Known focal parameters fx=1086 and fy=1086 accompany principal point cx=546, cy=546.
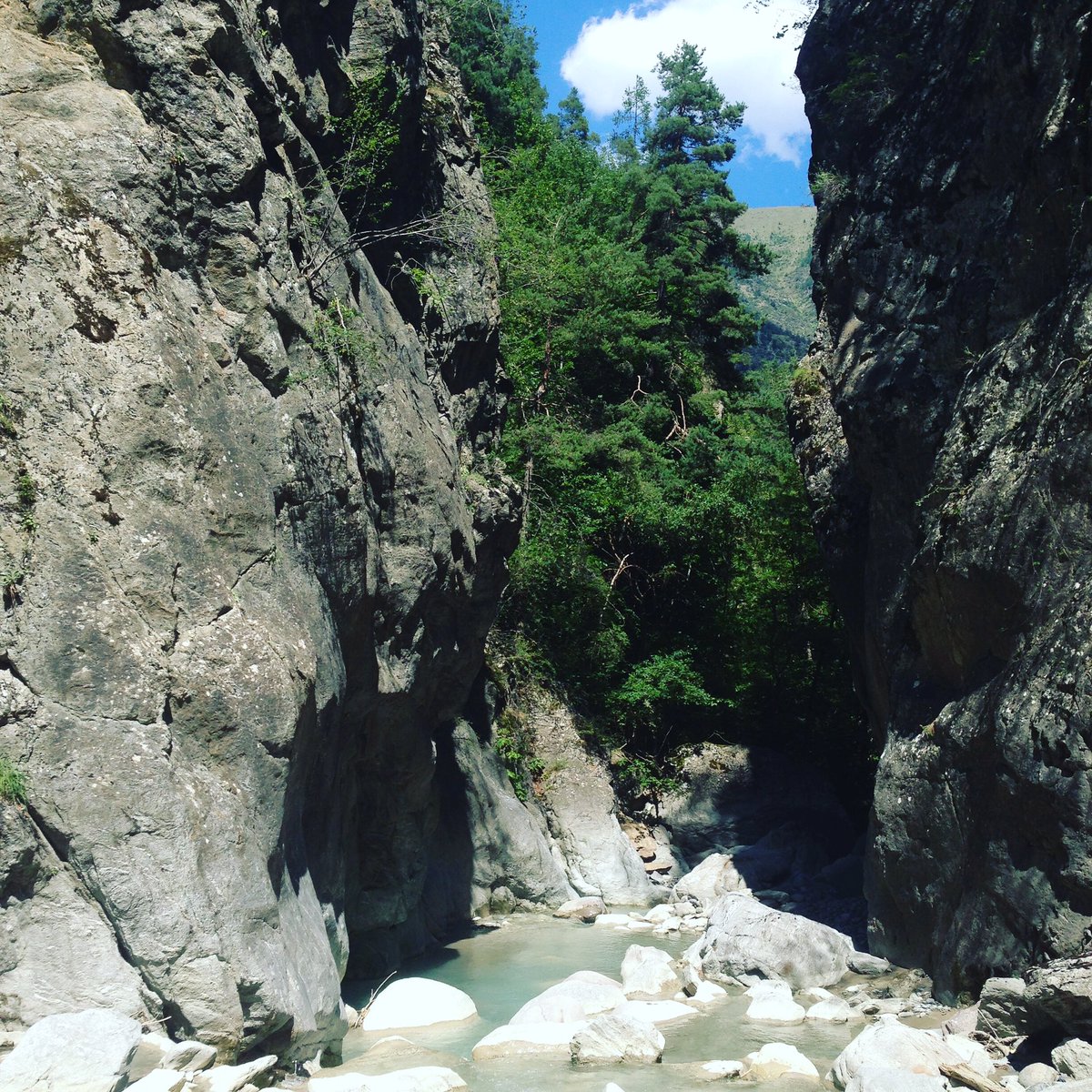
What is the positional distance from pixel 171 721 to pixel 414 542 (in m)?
5.13

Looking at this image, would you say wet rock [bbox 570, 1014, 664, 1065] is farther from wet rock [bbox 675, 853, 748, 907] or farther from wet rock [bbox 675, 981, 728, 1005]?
wet rock [bbox 675, 853, 748, 907]

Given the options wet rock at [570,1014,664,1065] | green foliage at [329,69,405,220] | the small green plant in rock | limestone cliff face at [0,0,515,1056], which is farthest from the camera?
the small green plant in rock

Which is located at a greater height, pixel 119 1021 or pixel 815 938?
pixel 119 1021

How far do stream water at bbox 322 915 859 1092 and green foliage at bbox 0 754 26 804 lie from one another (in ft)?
10.8

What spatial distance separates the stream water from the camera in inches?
322

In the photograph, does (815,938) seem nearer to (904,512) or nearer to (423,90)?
(904,512)

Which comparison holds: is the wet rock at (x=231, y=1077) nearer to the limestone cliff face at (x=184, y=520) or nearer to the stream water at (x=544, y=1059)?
the limestone cliff face at (x=184, y=520)

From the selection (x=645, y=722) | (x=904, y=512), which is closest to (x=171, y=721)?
(x=904, y=512)

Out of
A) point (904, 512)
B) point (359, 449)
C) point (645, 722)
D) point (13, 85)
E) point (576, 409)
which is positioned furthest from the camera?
point (576, 409)

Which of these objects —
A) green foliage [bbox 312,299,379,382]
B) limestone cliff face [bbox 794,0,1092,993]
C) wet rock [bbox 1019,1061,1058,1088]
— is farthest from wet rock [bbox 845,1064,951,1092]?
green foliage [bbox 312,299,379,382]

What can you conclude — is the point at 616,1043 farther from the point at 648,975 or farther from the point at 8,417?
the point at 8,417

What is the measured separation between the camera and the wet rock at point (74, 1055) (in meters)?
5.57

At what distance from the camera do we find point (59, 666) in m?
6.77

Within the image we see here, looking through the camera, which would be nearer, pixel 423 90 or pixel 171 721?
pixel 171 721
